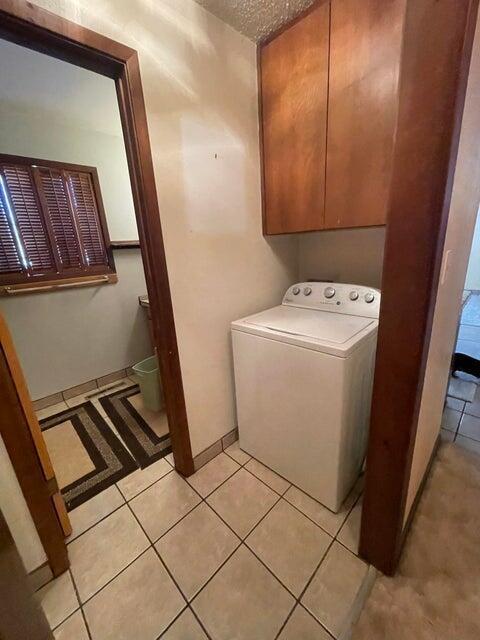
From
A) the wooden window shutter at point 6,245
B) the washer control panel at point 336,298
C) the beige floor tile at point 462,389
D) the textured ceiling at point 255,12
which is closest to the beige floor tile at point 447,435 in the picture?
the beige floor tile at point 462,389

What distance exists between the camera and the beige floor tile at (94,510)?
1.26m

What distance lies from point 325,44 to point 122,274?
2215 mm

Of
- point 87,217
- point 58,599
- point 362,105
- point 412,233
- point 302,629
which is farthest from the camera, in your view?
point 87,217

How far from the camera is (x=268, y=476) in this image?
1468 mm

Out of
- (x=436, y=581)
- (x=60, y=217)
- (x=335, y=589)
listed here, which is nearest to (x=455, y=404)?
(x=436, y=581)

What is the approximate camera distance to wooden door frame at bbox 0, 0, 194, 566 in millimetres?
814

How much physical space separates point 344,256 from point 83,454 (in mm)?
2189

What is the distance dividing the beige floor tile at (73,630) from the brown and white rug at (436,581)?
93cm

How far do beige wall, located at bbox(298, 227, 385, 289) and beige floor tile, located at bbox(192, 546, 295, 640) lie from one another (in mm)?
1530

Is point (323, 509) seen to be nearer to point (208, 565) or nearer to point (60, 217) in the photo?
point (208, 565)

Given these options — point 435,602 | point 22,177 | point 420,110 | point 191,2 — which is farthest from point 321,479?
point 22,177

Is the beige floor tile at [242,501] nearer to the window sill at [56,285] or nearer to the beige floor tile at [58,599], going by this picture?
the beige floor tile at [58,599]

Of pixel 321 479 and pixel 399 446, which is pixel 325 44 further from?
pixel 321 479

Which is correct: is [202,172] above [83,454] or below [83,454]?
above
